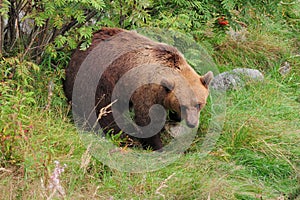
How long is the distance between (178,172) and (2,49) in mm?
2226

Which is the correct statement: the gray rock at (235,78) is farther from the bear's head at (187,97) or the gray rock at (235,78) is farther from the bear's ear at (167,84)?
the bear's ear at (167,84)

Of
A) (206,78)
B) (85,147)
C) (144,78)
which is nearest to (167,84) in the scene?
(144,78)

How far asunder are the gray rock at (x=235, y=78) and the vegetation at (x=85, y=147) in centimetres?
11

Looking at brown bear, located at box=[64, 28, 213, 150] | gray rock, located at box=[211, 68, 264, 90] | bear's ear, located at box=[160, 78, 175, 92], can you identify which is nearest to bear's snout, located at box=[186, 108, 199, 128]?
brown bear, located at box=[64, 28, 213, 150]

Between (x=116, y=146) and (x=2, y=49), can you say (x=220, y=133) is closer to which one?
(x=116, y=146)

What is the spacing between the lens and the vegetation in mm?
4230

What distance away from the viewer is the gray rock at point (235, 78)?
632 cm

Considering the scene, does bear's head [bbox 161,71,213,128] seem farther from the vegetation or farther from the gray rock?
the gray rock

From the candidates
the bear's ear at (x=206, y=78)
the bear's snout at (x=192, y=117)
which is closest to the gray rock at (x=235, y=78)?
the bear's ear at (x=206, y=78)

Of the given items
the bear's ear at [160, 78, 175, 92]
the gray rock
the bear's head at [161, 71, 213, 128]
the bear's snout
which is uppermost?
the bear's ear at [160, 78, 175, 92]

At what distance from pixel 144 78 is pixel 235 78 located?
162 cm

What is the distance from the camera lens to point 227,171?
4812 millimetres

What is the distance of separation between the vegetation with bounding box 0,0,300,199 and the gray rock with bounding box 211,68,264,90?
4.4 inches

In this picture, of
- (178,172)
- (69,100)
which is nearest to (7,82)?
(69,100)
